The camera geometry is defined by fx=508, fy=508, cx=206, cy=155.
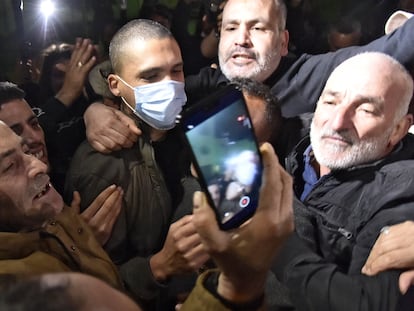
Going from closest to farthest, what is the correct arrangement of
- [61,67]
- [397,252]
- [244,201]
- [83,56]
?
[244,201] < [397,252] < [83,56] < [61,67]

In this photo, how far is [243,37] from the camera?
5.76 feet

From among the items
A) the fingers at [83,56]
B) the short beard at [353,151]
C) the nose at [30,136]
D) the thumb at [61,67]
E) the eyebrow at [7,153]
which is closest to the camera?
the eyebrow at [7,153]

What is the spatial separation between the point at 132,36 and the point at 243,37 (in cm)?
40

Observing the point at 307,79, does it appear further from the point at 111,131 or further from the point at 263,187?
the point at 263,187

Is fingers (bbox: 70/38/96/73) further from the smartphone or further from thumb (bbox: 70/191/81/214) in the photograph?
the smartphone

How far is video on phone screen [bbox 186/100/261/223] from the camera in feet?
2.54

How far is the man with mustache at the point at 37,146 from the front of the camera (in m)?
1.38

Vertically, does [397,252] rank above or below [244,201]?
below

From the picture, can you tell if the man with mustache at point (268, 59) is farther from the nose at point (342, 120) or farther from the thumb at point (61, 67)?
the thumb at point (61, 67)

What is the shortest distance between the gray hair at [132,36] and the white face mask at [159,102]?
0.39 feet

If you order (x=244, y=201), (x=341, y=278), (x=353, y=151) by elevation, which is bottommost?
(x=341, y=278)

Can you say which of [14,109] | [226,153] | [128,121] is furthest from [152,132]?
[226,153]

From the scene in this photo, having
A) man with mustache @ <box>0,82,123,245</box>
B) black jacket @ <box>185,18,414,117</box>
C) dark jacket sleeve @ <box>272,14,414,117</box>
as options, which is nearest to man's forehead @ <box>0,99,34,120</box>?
man with mustache @ <box>0,82,123,245</box>

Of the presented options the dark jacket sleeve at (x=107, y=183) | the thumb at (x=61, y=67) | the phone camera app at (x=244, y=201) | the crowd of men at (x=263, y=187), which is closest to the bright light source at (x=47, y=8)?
the thumb at (x=61, y=67)
